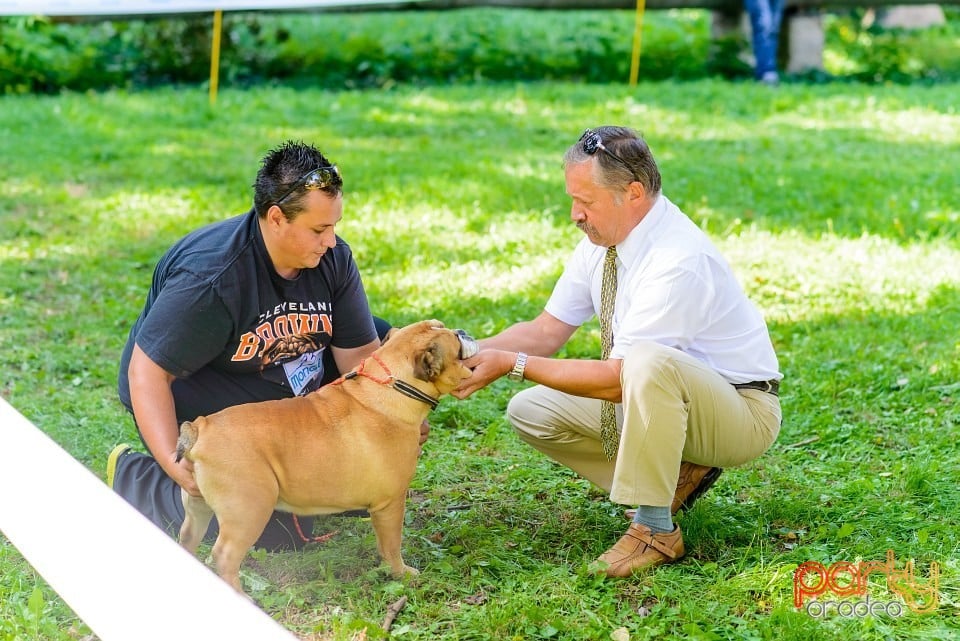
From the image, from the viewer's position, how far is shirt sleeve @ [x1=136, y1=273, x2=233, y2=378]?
3691 mm

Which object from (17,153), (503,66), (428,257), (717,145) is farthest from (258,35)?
(428,257)

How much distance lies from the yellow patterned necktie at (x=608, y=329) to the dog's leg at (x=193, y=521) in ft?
4.65

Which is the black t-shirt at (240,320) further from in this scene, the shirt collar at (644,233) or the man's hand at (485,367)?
the shirt collar at (644,233)

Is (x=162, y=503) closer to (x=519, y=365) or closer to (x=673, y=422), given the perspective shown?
(x=519, y=365)

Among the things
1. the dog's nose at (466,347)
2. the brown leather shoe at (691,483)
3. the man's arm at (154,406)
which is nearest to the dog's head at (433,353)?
the dog's nose at (466,347)

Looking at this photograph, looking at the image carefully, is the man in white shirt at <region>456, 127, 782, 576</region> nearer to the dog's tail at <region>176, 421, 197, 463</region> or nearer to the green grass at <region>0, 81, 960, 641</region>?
the green grass at <region>0, 81, 960, 641</region>

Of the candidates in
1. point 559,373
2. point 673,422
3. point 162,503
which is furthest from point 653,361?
point 162,503

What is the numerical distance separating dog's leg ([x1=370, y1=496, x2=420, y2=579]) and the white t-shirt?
0.90 meters

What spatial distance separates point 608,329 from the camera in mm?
4113

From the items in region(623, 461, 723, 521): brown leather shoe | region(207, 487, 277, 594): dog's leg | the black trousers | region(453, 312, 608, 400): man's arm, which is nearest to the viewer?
region(207, 487, 277, 594): dog's leg

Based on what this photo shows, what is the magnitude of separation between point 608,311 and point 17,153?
A: 26.4 feet

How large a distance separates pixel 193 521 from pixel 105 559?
1.71 m

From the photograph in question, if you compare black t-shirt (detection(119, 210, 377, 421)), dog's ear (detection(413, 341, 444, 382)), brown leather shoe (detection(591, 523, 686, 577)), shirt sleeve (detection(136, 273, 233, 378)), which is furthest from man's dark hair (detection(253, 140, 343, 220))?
brown leather shoe (detection(591, 523, 686, 577))

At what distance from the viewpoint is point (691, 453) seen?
394 centimetres
